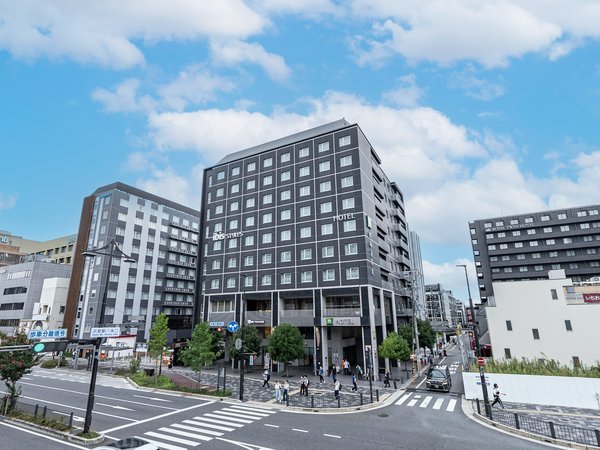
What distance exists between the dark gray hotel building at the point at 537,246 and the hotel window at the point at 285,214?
53.5 metres

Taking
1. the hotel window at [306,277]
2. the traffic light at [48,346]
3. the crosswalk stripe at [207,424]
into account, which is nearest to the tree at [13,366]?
the traffic light at [48,346]

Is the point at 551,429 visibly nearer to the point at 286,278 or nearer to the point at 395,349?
the point at 395,349

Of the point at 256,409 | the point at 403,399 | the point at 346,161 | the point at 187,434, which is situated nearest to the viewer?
the point at 187,434

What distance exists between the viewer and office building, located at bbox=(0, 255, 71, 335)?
216ft

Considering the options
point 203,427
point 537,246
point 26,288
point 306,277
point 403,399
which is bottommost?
point 403,399

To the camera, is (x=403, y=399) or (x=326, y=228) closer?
(x=403, y=399)

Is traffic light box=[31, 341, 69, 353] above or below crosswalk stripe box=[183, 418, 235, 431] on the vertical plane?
above

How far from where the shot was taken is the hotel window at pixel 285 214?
48469 millimetres

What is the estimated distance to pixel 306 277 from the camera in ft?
146

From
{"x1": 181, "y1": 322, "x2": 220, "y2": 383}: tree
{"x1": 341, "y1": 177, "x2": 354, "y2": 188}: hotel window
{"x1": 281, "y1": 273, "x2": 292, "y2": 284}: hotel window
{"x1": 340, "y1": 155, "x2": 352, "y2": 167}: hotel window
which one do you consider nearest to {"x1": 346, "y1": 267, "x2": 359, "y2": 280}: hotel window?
{"x1": 281, "y1": 273, "x2": 292, "y2": 284}: hotel window

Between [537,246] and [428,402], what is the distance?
7558 centimetres

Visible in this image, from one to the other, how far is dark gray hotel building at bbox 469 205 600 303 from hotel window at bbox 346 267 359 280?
4882 cm

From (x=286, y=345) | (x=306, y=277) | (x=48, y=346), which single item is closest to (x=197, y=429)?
Result: (x=48, y=346)

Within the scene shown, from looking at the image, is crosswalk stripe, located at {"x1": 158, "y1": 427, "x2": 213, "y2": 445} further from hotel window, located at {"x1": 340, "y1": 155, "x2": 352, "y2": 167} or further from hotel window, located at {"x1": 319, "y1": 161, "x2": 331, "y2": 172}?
hotel window, located at {"x1": 319, "y1": 161, "x2": 331, "y2": 172}
